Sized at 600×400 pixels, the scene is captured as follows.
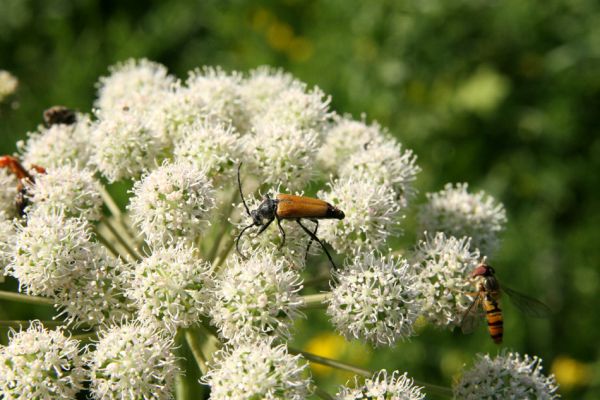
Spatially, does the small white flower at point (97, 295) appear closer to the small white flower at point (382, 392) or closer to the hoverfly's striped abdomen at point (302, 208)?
the hoverfly's striped abdomen at point (302, 208)

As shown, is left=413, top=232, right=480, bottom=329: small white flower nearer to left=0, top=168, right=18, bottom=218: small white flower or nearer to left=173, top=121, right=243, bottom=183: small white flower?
left=173, top=121, right=243, bottom=183: small white flower

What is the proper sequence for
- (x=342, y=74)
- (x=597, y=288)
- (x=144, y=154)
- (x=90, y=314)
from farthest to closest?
(x=342, y=74)
(x=597, y=288)
(x=144, y=154)
(x=90, y=314)

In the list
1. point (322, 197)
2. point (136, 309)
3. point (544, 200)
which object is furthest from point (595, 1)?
point (136, 309)

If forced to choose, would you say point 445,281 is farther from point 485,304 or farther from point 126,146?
point 126,146

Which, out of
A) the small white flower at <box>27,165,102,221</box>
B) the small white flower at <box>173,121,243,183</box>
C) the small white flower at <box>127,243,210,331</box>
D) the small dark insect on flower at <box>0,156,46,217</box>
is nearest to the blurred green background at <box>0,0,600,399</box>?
the small dark insect on flower at <box>0,156,46,217</box>

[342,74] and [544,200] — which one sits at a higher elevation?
[342,74]

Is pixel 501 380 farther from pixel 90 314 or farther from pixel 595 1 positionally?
pixel 595 1

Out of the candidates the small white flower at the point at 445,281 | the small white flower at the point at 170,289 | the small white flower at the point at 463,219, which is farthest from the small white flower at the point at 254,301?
the small white flower at the point at 463,219
